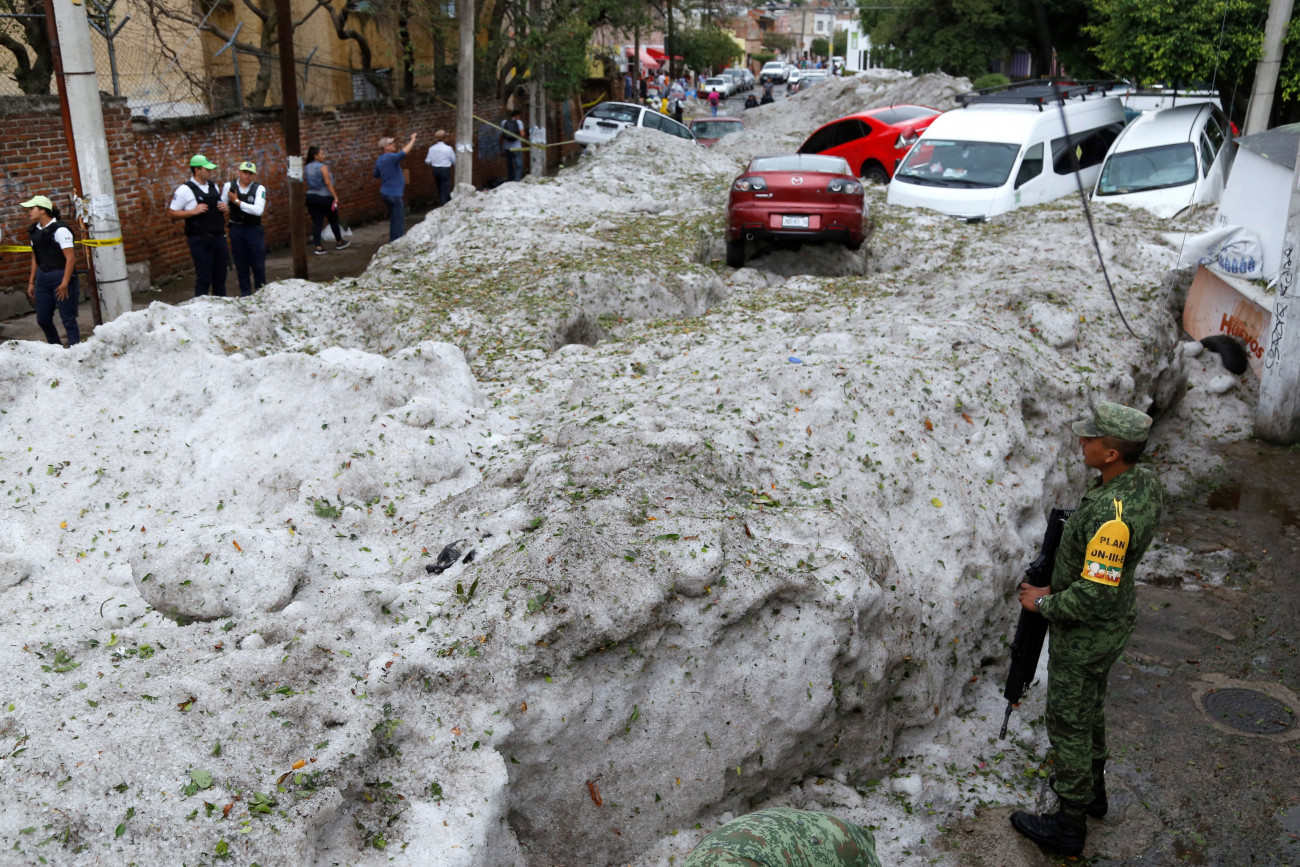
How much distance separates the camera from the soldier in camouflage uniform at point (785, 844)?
187 centimetres

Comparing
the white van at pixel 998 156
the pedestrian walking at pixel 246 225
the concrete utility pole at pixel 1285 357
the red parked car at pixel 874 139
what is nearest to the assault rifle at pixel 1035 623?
the concrete utility pole at pixel 1285 357

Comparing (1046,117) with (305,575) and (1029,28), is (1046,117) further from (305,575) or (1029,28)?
(1029,28)

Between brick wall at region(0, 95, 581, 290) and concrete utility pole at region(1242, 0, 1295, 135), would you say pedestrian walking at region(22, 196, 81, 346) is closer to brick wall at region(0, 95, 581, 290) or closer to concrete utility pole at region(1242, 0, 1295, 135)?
brick wall at region(0, 95, 581, 290)

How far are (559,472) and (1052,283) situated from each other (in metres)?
5.67

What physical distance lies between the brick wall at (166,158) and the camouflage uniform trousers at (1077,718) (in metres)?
10.8

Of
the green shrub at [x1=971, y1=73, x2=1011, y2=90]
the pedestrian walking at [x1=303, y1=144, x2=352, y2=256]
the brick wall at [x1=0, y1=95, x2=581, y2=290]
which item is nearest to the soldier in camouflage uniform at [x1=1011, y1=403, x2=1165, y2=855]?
the brick wall at [x1=0, y1=95, x2=581, y2=290]

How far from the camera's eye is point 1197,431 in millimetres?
9391

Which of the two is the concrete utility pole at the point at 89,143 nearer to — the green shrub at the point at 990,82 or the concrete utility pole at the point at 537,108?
the concrete utility pole at the point at 537,108

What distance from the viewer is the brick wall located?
39.4ft

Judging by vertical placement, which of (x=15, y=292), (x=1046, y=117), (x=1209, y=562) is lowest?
(x=1209, y=562)

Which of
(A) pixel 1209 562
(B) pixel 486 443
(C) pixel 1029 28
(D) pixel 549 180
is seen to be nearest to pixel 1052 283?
(A) pixel 1209 562

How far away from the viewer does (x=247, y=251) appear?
11.5 m

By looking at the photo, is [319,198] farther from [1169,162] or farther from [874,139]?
[1169,162]

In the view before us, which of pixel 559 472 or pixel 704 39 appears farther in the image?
pixel 704 39
